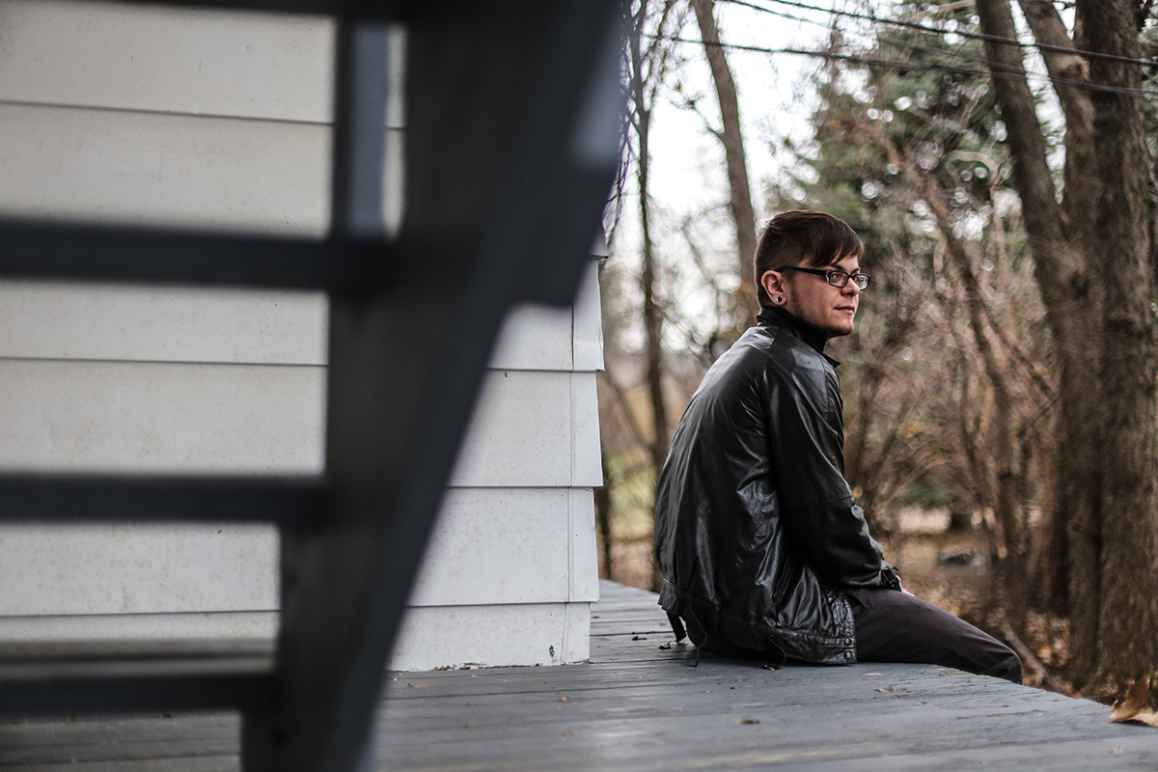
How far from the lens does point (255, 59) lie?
3.30m

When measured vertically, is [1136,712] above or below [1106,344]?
below

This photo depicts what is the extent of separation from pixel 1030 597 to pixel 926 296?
2.33 meters

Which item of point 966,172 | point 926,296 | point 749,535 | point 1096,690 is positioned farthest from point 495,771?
point 966,172

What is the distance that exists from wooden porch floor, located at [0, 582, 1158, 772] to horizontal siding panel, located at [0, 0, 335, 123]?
4.71ft

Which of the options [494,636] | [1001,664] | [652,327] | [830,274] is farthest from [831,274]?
[652,327]

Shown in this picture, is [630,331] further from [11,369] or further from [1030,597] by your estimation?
[11,369]

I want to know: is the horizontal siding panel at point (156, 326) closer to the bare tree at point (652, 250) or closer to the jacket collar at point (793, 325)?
the jacket collar at point (793, 325)

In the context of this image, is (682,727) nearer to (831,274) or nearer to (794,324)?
(794,324)

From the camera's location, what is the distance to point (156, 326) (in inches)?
126

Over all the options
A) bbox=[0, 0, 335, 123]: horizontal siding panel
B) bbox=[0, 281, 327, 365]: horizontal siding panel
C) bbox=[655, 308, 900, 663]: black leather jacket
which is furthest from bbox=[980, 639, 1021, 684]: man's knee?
bbox=[0, 0, 335, 123]: horizontal siding panel

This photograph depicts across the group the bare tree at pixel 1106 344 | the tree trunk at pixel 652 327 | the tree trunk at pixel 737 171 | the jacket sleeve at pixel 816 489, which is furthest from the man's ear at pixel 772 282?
the tree trunk at pixel 652 327

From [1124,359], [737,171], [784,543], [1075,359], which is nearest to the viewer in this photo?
[784,543]

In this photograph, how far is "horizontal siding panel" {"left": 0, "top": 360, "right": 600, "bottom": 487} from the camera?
3.08m

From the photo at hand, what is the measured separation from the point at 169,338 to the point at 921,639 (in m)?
2.09
